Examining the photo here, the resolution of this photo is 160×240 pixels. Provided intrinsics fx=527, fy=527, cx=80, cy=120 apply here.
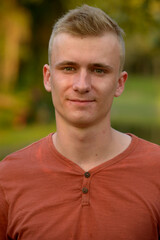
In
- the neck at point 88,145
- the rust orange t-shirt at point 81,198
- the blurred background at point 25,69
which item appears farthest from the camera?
the blurred background at point 25,69

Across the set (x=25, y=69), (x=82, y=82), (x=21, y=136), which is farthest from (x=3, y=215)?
(x=25, y=69)

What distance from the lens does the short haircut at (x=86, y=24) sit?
3.24 meters

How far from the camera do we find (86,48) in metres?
3.19

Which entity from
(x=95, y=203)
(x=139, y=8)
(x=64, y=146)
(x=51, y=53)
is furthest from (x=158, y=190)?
(x=139, y=8)

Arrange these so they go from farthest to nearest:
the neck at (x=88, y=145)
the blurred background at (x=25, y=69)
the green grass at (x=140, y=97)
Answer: the green grass at (x=140, y=97) → the blurred background at (x=25, y=69) → the neck at (x=88, y=145)

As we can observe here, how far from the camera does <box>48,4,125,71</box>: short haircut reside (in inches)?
127

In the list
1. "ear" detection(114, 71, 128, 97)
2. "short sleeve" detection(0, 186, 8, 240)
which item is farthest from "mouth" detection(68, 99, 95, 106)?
"short sleeve" detection(0, 186, 8, 240)

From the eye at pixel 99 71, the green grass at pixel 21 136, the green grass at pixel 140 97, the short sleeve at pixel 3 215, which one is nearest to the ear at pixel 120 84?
the eye at pixel 99 71

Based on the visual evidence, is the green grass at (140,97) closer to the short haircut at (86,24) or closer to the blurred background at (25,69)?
the blurred background at (25,69)

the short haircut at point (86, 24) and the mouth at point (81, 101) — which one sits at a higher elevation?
the short haircut at point (86, 24)

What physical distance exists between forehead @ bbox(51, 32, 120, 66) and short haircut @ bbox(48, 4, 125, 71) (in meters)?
0.03

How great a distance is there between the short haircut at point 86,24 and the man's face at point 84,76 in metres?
0.04

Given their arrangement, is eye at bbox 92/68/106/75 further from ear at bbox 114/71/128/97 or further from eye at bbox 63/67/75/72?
ear at bbox 114/71/128/97

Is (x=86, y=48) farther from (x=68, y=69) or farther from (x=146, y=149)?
(x=146, y=149)
